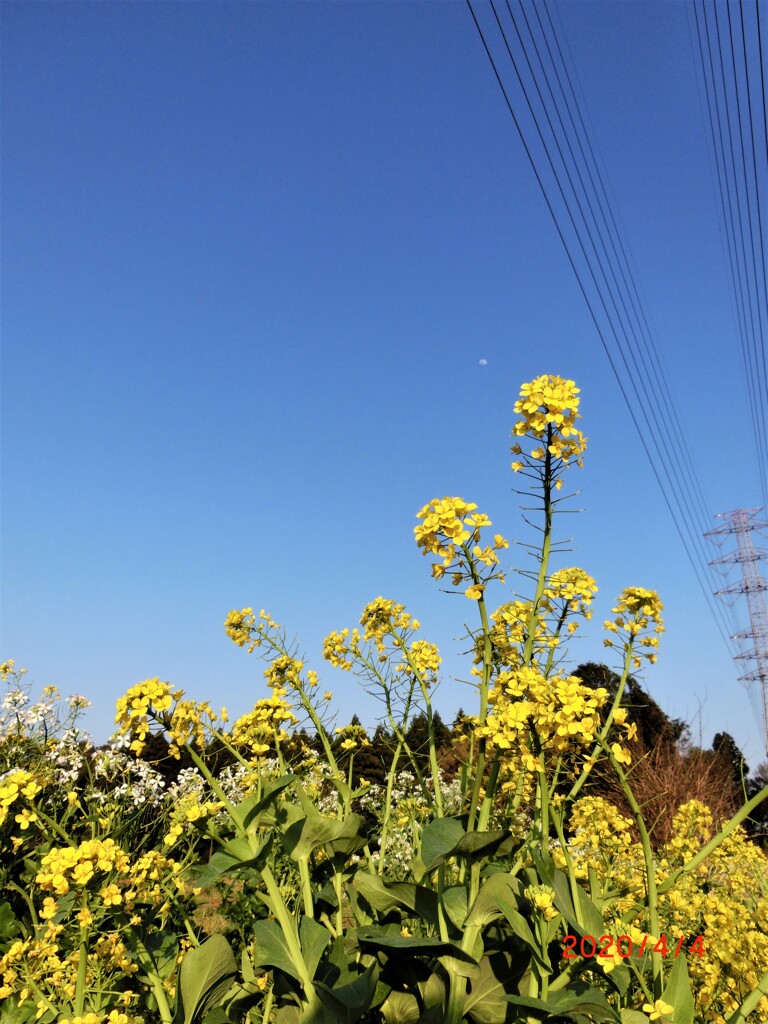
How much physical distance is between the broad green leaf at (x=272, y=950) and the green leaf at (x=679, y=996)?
99 cm

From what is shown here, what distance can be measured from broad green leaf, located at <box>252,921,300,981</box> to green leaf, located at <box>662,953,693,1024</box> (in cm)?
99

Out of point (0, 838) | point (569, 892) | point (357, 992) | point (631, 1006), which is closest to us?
point (357, 992)

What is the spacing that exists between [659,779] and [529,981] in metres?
11.0

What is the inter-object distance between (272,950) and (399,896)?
38 centimetres

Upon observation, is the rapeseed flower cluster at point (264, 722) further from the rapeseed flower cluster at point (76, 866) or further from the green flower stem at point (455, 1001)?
the green flower stem at point (455, 1001)

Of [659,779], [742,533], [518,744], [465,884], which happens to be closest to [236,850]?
[465,884]

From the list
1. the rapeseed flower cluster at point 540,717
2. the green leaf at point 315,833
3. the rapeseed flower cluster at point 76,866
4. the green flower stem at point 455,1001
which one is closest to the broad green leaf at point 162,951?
the rapeseed flower cluster at point 76,866

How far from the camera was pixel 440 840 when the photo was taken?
5.81 feet

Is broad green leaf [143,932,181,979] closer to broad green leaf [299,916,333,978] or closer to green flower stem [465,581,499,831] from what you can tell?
broad green leaf [299,916,333,978]

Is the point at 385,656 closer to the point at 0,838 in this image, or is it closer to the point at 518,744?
the point at 518,744

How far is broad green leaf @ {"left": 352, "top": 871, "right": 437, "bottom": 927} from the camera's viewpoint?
73.4 inches

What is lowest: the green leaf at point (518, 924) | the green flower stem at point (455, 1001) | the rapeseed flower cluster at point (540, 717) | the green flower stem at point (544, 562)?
the green flower stem at point (455, 1001)

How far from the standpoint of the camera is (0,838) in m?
3.62

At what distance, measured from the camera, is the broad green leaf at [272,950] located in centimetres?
173
